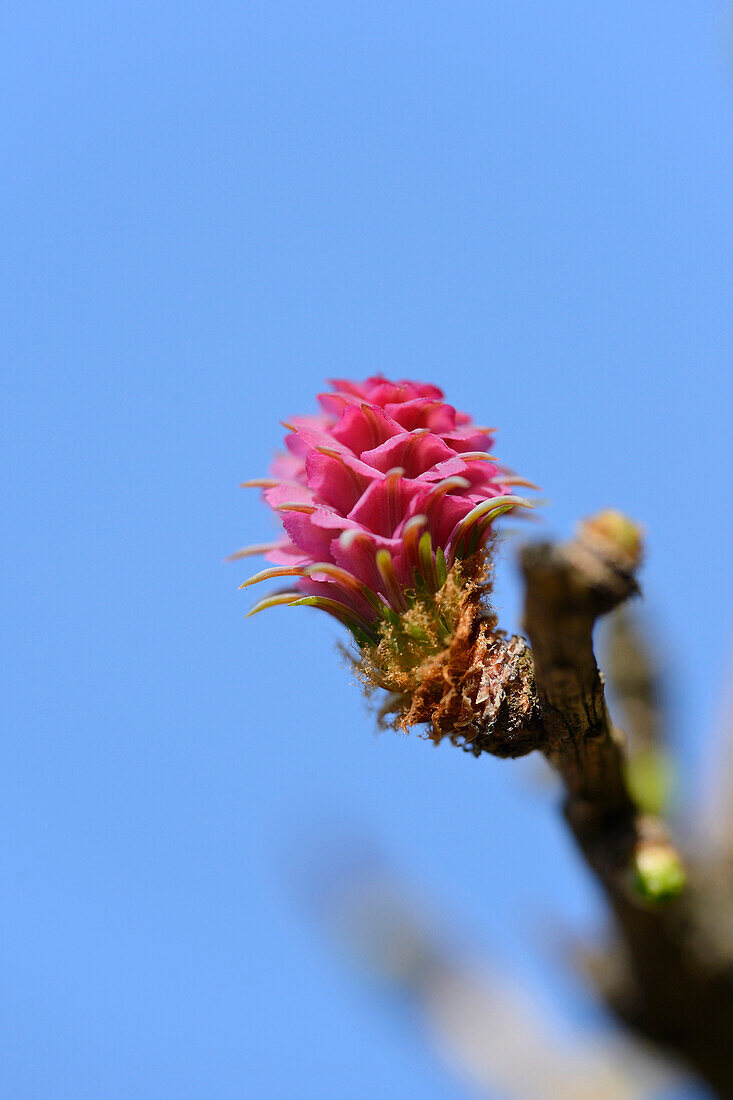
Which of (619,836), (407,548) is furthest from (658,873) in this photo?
(407,548)

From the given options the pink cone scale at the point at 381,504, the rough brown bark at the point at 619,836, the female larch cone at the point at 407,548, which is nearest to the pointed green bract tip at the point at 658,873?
the rough brown bark at the point at 619,836

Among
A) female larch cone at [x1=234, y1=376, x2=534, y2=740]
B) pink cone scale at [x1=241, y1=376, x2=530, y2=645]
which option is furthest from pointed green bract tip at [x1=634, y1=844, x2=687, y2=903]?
pink cone scale at [x1=241, y1=376, x2=530, y2=645]

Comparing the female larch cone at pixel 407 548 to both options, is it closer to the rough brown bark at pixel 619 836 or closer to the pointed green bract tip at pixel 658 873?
the rough brown bark at pixel 619 836

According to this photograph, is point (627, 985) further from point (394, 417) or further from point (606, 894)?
point (394, 417)

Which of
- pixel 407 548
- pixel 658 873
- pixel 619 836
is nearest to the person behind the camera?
pixel 407 548

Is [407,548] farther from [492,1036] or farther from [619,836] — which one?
[492,1036]

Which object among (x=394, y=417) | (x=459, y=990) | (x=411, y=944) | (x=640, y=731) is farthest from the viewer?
(x=411, y=944)

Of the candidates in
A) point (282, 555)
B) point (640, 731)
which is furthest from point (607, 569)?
point (640, 731)
